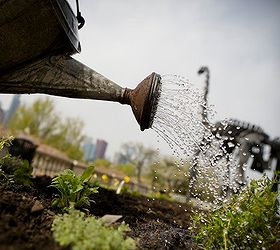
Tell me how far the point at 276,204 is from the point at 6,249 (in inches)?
65.2

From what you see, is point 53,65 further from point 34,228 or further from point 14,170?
point 34,228

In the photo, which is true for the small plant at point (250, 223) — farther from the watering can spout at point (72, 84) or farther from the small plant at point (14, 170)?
the small plant at point (14, 170)

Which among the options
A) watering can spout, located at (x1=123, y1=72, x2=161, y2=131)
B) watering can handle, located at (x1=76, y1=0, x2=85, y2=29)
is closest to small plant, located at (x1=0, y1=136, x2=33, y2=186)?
watering can spout, located at (x1=123, y1=72, x2=161, y2=131)

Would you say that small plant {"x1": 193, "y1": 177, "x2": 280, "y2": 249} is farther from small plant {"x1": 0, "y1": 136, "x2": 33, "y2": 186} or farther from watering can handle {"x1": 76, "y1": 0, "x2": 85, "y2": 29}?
watering can handle {"x1": 76, "y1": 0, "x2": 85, "y2": 29}

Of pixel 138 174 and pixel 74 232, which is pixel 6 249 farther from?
pixel 138 174

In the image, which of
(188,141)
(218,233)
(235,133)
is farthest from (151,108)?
(235,133)

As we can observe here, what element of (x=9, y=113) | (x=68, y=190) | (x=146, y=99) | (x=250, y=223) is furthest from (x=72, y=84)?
(x=9, y=113)

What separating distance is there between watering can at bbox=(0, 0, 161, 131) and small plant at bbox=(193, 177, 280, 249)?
1.04 m

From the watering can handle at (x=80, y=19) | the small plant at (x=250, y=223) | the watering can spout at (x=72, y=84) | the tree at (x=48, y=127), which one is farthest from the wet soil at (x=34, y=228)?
the tree at (x=48, y=127)

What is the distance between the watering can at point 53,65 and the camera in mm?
2303

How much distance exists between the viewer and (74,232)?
55.8 inches

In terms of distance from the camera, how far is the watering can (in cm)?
230

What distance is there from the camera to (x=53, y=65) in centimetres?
260

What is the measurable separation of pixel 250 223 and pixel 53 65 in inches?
82.5
